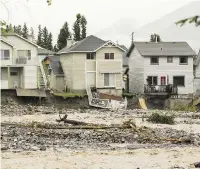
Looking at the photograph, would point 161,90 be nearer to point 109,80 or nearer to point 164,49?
point 109,80

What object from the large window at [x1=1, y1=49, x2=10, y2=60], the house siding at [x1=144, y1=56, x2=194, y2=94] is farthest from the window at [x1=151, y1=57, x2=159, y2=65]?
the large window at [x1=1, y1=49, x2=10, y2=60]

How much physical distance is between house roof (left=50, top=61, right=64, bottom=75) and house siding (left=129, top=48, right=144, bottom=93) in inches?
310

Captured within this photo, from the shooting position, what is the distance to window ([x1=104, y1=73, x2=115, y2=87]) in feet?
151

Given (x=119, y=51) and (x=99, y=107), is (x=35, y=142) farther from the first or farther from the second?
(x=119, y=51)

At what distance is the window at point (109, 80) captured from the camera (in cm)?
4591

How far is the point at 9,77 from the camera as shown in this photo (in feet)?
143

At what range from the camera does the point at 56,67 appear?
168 ft

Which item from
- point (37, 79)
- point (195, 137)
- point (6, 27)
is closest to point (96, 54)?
point (37, 79)

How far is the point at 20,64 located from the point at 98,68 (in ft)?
25.7

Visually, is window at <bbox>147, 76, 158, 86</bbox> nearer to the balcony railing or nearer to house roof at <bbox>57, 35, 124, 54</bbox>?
house roof at <bbox>57, 35, 124, 54</bbox>

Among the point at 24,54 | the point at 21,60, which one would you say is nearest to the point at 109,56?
the point at 24,54

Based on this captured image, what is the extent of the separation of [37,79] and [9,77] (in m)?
2.82

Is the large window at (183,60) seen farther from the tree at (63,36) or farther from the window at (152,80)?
the tree at (63,36)

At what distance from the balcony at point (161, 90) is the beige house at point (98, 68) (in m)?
2.98
